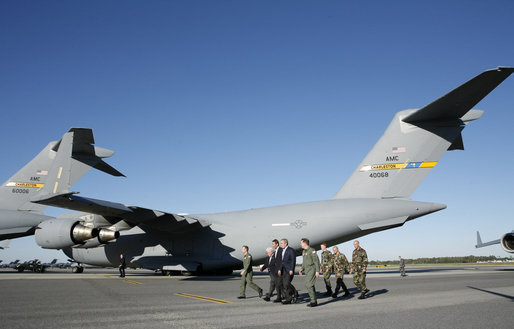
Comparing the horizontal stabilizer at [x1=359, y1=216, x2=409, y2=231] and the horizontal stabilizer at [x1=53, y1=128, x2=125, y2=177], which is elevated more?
the horizontal stabilizer at [x1=53, y1=128, x2=125, y2=177]

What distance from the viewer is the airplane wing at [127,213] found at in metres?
11.7

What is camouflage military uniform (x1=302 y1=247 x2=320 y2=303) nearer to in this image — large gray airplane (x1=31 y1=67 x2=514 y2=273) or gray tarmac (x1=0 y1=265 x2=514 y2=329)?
gray tarmac (x1=0 y1=265 x2=514 y2=329)

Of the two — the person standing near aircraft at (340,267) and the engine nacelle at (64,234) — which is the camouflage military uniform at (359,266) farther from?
the engine nacelle at (64,234)

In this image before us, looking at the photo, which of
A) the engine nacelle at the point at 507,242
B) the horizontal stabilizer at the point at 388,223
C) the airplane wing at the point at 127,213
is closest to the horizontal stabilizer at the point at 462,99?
the horizontal stabilizer at the point at 388,223

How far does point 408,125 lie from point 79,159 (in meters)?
12.7

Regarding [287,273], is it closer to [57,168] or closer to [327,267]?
[327,267]

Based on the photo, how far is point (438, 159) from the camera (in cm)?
1226

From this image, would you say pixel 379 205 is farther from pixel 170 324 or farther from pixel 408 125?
pixel 170 324

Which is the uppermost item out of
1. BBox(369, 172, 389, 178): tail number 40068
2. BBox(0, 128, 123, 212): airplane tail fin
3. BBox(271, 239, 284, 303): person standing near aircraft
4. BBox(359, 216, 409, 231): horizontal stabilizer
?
BBox(0, 128, 123, 212): airplane tail fin

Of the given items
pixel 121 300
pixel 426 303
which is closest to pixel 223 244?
pixel 121 300

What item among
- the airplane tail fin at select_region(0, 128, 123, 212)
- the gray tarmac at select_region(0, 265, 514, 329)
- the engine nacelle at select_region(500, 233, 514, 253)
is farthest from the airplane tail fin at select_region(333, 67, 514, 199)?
the engine nacelle at select_region(500, 233, 514, 253)

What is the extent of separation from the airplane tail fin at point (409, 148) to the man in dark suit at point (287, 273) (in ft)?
21.7

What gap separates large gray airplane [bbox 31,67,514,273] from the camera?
1201cm

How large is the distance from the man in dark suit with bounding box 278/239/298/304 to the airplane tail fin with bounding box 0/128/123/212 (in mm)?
7413
